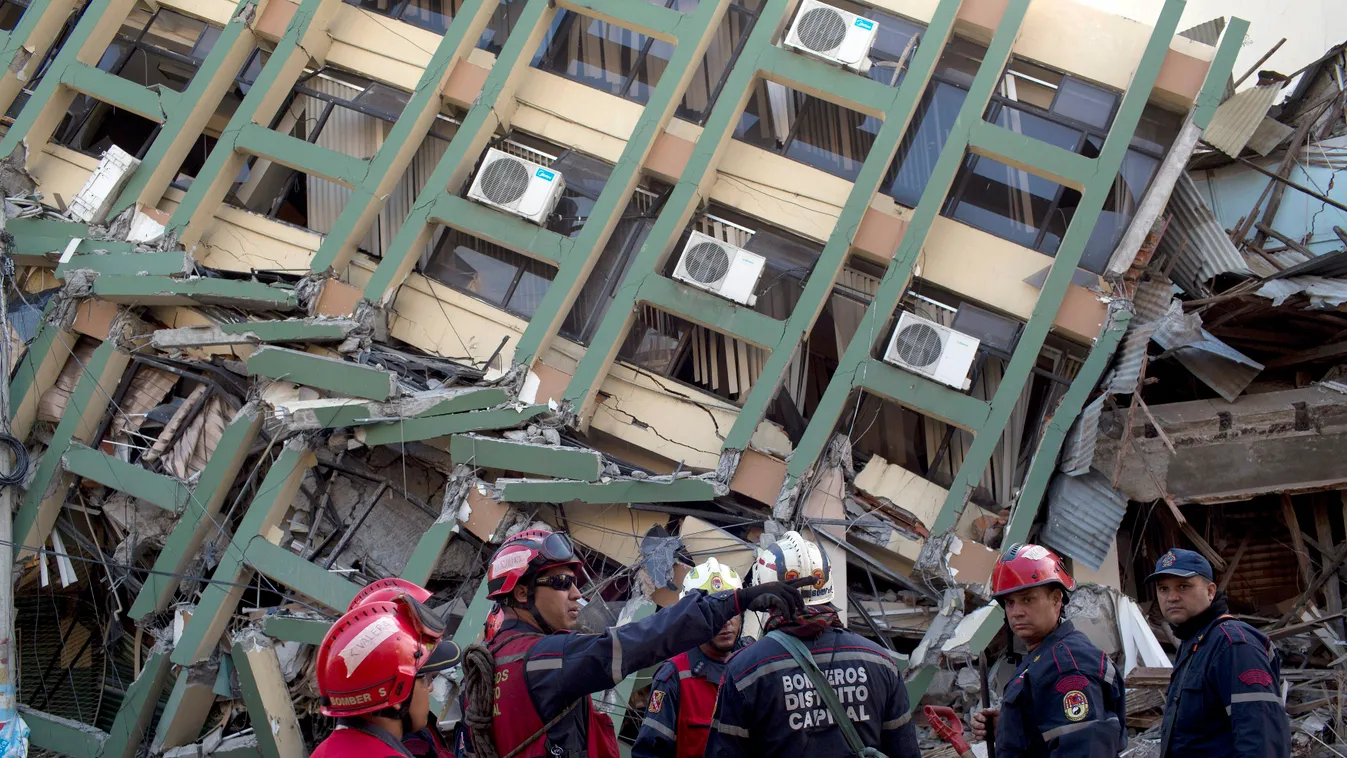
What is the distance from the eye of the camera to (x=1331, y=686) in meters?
9.47

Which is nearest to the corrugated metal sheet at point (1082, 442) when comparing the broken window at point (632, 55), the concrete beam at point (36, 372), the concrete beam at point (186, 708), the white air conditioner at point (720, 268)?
the white air conditioner at point (720, 268)

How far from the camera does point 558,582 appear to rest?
5066mm

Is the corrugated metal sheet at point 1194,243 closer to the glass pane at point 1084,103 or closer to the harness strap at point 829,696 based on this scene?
the glass pane at point 1084,103

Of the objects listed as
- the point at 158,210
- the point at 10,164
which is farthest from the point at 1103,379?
the point at 10,164

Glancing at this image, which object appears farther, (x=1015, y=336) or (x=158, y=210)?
(x=158, y=210)

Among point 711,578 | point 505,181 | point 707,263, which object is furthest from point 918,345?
point 505,181

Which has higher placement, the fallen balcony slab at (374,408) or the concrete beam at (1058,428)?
the concrete beam at (1058,428)

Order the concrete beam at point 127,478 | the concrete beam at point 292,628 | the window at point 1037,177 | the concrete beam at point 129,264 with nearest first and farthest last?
1. the concrete beam at point 292,628
2. the concrete beam at point 127,478
3. the concrete beam at point 129,264
4. the window at point 1037,177

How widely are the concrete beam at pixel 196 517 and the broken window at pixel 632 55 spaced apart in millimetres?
5494

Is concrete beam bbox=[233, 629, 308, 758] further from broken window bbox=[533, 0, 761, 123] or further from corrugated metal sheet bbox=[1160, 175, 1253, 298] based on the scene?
corrugated metal sheet bbox=[1160, 175, 1253, 298]

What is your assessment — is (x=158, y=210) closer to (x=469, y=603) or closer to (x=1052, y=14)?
(x=469, y=603)

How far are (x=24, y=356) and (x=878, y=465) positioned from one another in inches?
369

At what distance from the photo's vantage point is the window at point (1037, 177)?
11.7 meters

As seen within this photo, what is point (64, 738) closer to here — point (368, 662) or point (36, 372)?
point (36, 372)
